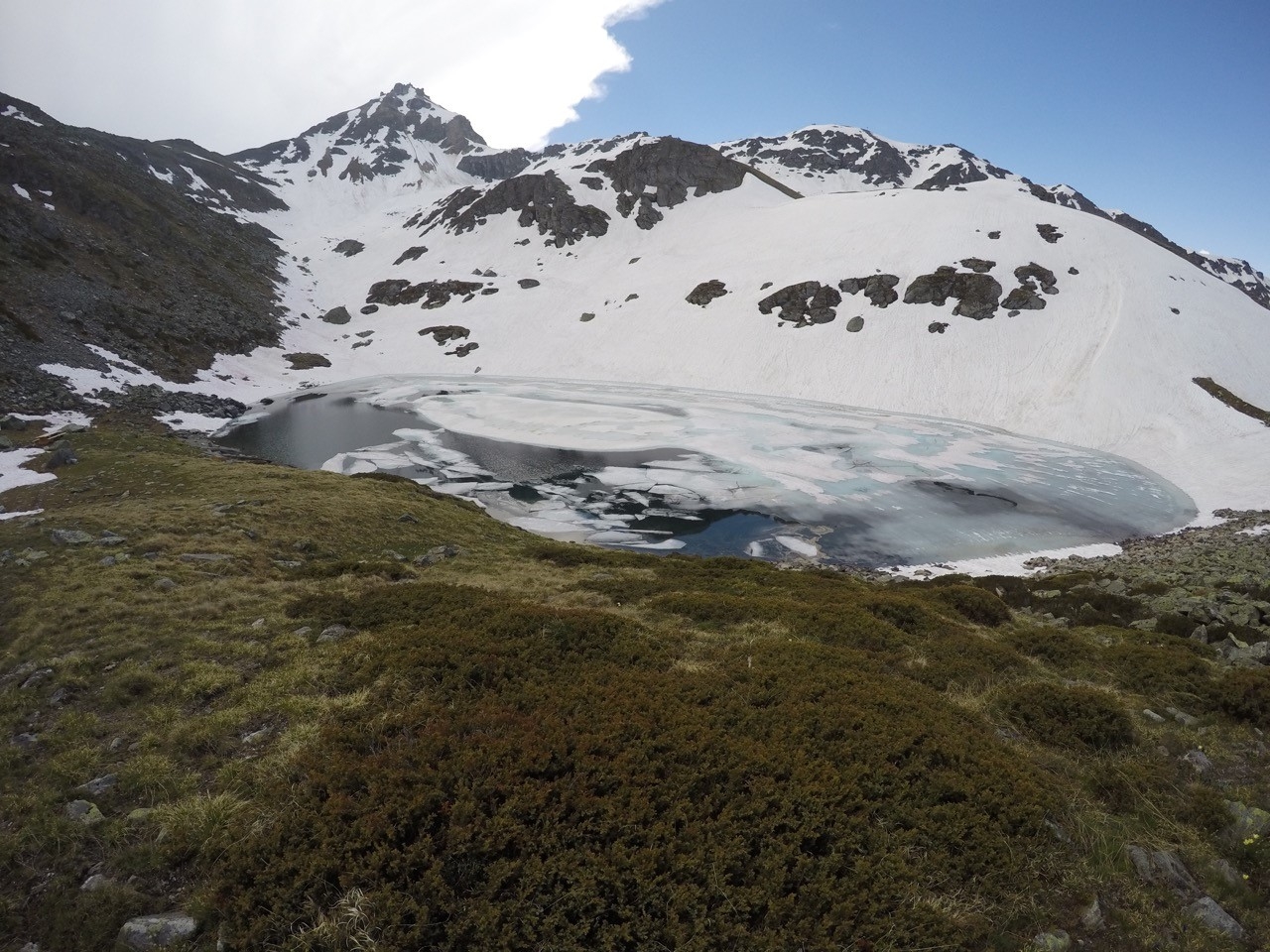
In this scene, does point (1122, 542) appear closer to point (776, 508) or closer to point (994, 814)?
point (776, 508)

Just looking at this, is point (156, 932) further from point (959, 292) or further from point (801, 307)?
point (959, 292)

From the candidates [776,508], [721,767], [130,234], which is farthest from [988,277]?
[130,234]

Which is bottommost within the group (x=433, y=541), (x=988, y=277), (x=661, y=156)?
(x=433, y=541)

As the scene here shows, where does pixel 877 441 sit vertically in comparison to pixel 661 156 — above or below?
below

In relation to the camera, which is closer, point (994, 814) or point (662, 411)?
point (994, 814)

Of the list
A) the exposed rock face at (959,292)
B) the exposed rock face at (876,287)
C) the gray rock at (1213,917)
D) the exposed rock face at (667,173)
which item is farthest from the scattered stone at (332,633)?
the exposed rock face at (667,173)
